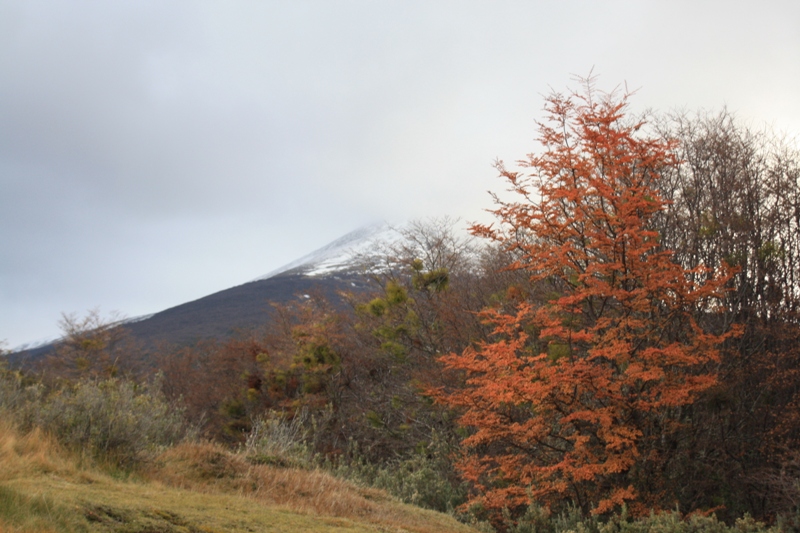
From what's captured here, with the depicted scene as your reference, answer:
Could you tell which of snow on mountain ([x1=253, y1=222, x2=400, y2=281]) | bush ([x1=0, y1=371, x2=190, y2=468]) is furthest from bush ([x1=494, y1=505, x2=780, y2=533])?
snow on mountain ([x1=253, y1=222, x2=400, y2=281])

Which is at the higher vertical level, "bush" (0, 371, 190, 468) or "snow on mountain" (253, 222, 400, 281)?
"snow on mountain" (253, 222, 400, 281)

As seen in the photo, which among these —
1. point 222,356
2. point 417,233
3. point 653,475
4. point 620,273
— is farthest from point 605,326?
point 222,356

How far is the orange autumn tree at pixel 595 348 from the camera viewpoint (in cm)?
984

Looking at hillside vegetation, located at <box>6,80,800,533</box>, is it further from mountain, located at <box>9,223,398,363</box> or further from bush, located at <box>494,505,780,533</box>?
mountain, located at <box>9,223,398,363</box>

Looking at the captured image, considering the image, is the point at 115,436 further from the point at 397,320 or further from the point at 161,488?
the point at 397,320

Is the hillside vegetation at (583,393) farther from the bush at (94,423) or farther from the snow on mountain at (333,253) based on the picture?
the snow on mountain at (333,253)

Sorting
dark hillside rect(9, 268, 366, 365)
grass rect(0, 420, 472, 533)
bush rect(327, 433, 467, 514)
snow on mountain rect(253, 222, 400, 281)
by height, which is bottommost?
bush rect(327, 433, 467, 514)

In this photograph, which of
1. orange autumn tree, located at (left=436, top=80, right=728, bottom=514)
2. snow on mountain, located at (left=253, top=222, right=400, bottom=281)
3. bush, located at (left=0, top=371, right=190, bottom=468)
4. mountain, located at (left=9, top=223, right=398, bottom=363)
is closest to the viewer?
bush, located at (left=0, top=371, right=190, bottom=468)

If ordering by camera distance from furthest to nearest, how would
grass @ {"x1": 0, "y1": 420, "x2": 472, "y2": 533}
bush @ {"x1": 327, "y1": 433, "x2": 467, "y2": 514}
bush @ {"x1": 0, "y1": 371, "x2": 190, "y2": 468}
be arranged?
bush @ {"x1": 327, "y1": 433, "x2": 467, "y2": 514} < bush @ {"x1": 0, "y1": 371, "x2": 190, "y2": 468} < grass @ {"x1": 0, "y1": 420, "x2": 472, "y2": 533}

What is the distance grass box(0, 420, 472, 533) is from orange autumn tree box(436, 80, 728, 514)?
244 centimetres

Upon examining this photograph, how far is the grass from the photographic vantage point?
3695 millimetres

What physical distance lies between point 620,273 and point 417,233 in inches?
519

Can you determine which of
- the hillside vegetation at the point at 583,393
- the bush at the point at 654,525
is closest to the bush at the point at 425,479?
the hillside vegetation at the point at 583,393

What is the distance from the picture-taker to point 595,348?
9875 millimetres
